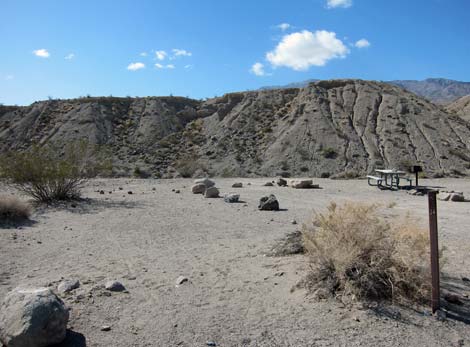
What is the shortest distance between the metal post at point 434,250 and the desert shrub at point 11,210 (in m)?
10.9

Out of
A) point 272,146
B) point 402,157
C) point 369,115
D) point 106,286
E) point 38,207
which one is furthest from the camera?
point 369,115

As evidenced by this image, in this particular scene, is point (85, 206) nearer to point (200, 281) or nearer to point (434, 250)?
point (200, 281)

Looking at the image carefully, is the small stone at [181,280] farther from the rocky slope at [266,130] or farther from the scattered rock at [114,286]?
the rocky slope at [266,130]

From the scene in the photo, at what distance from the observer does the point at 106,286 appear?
21.5ft

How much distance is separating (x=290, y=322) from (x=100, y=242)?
601 centimetres

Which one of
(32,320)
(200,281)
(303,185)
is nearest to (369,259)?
(200,281)

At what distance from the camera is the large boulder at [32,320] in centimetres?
453

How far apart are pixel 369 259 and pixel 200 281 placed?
2529 millimetres

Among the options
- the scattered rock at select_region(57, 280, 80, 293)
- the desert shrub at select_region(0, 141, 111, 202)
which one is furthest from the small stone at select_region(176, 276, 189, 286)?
the desert shrub at select_region(0, 141, 111, 202)

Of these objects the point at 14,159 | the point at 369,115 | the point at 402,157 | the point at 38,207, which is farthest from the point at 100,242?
the point at 369,115

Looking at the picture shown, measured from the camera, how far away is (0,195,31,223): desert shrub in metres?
12.4

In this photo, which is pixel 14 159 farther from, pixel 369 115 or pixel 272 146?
pixel 369 115

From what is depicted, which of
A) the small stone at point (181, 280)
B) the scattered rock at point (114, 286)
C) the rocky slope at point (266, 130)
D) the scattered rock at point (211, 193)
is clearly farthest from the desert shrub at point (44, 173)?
the rocky slope at point (266, 130)

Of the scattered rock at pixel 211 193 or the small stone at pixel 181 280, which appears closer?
the small stone at pixel 181 280
